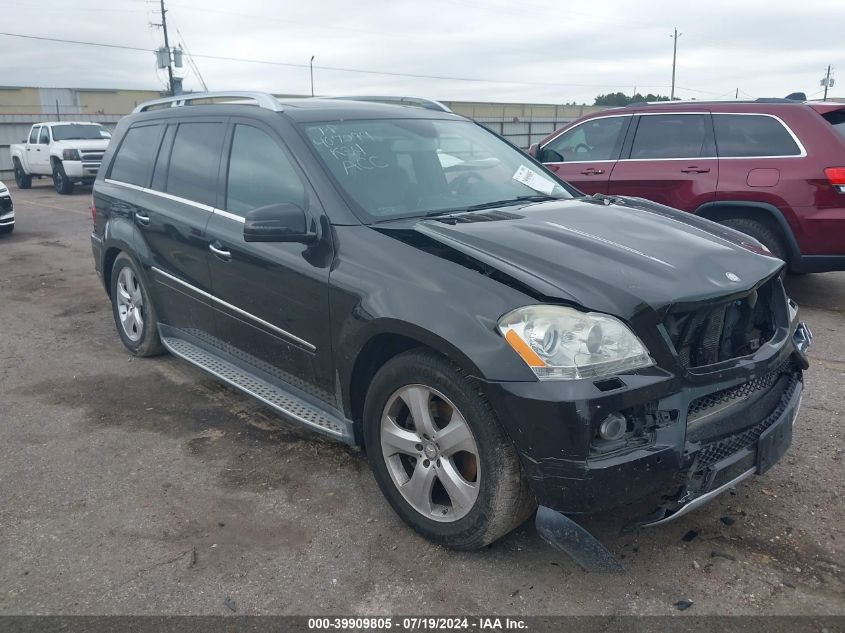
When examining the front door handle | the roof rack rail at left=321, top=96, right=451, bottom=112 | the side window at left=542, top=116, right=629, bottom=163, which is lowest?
the front door handle

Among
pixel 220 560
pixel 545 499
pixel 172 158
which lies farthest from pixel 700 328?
pixel 172 158

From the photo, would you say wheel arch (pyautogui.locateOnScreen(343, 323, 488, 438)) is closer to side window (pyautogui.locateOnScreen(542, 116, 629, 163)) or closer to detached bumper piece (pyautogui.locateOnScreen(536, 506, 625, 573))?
detached bumper piece (pyautogui.locateOnScreen(536, 506, 625, 573))

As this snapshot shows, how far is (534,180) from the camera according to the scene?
166 inches

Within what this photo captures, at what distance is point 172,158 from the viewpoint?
15.2 feet

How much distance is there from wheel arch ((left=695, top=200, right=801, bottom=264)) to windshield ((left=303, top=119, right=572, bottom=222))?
9.51 ft

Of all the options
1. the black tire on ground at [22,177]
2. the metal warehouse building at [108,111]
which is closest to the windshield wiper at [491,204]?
the metal warehouse building at [108,111]

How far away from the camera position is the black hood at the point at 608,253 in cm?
265

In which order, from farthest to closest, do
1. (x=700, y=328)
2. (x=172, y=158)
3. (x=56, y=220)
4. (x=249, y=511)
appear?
(x=56, y=220) → (x=172, y=158) → (x=249, y=511) → (x=700, y=328)

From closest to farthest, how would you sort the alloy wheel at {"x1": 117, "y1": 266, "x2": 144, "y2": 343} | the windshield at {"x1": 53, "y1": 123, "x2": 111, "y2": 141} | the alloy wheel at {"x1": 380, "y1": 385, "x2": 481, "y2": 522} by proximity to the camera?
the alloy wheel at {"x1": 380, "y1": 385, "x2": 481, "y2": 522}, the alloy wheel at {"x1": 117, "y1": 266, "x2": 144, "y2": 343}, the windshield at {"x1": 53, "y1": 123, "x2": 111, "y2": 141}

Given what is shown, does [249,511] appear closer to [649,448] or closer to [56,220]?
[649,448]

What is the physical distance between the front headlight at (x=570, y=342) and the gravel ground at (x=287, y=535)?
89cm

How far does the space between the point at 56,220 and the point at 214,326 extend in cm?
1123

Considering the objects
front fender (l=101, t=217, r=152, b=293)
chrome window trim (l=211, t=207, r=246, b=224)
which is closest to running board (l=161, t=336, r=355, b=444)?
front fender (l=101, t=217, r=152, b=293)

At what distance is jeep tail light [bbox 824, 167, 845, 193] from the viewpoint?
6022 millimetres
